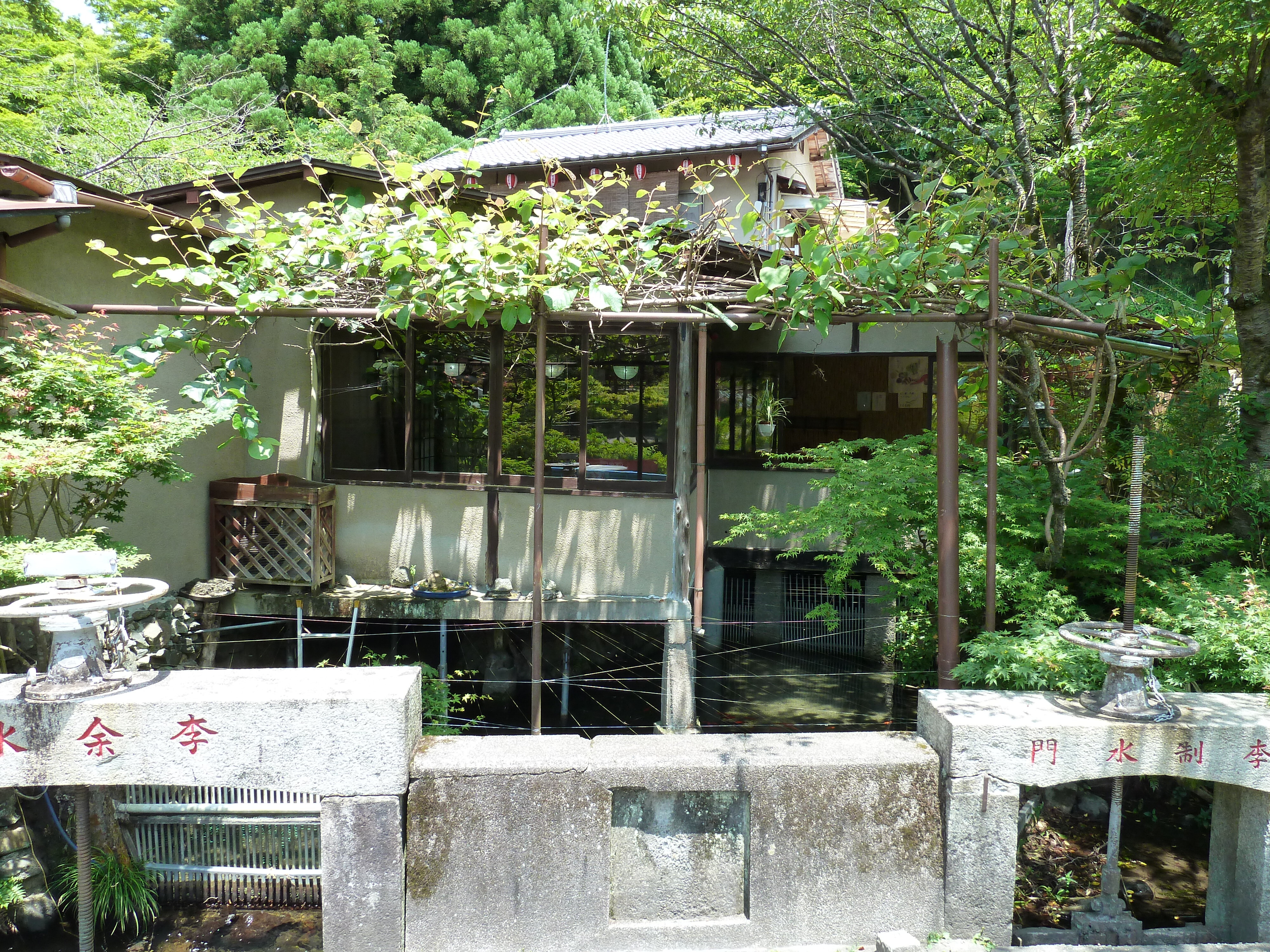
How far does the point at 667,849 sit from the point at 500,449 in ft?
19.2

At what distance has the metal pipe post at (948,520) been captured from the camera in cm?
534

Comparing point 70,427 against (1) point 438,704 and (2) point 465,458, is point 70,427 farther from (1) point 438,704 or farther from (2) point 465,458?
(2) point 465,458

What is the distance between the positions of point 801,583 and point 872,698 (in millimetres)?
3112

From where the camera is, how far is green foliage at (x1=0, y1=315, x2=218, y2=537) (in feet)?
19.0

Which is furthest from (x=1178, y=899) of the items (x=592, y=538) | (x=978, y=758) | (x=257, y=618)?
(x=257, y=618)

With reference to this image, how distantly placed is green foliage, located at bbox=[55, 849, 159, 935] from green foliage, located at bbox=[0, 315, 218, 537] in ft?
8.31

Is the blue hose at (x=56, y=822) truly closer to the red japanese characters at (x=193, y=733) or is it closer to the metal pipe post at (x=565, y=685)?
the red japanese characters at (x=193, y=733)

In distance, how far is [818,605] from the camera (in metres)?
14.1

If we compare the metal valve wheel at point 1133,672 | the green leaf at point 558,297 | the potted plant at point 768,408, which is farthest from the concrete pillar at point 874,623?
the green leaf at point 558,297

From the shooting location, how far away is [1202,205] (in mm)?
8312

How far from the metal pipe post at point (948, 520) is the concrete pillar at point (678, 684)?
3.38 m

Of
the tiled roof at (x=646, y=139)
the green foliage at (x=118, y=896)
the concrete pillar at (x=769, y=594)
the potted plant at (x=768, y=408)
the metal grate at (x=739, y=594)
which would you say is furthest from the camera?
the metal grate at (x=739, y=594)


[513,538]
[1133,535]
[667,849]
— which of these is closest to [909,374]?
[513,538]

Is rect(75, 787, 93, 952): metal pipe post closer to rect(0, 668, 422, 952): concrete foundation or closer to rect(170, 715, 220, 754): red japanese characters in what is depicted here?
rect(0, 668, 422, 952): concrete foundation
